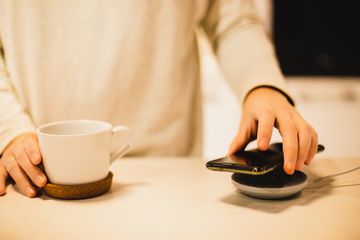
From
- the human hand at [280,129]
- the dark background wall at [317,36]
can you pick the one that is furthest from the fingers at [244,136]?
the dark background wall at [317,36]

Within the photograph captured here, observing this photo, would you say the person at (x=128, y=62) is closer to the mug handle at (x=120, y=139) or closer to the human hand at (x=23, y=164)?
the human hand at (x=23, y=164)

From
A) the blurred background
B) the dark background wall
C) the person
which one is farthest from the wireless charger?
the dark background wall

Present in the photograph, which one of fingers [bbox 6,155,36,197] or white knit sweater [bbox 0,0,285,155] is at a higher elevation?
white knit sweater [bbox 0,0,285,155]

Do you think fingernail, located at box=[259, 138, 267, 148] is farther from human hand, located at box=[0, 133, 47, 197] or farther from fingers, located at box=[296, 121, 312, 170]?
human hand, located at box=[0, 133, 47, 197]

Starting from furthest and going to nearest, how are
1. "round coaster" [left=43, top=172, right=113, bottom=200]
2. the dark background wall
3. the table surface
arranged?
the dark background wall
"round coaster" [left=43, top=172, right=113, bottom=200]
the table surface

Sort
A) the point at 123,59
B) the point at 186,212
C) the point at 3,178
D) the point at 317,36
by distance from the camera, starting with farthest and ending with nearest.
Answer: the point at 317,36 → the point at 123,59 → the point at 3,178 → the point at 186,212

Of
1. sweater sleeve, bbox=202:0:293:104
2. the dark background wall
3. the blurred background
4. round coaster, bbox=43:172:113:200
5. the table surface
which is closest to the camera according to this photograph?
the table surface

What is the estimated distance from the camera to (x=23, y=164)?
2.03 ft

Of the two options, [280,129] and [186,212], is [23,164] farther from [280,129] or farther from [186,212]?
[280,129]

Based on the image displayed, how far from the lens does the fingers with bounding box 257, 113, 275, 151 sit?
1.97 ft

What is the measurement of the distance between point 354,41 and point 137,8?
7.08 ft

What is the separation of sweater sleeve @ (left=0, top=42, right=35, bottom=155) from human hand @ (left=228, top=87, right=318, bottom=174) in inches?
14.6

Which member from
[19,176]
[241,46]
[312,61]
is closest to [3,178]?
[19,176]

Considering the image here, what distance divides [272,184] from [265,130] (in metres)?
0.08
